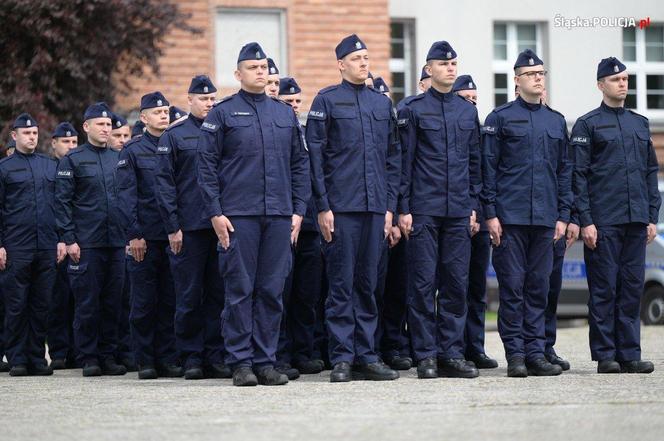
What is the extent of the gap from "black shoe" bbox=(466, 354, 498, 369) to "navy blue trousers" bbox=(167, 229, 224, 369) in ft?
6.71

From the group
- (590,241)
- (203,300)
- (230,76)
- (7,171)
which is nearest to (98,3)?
(230,76)

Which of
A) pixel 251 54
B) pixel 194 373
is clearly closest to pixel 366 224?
pixel 251 54

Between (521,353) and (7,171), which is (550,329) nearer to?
(521,353)

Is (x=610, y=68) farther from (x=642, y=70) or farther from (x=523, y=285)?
(x=642, y=70)

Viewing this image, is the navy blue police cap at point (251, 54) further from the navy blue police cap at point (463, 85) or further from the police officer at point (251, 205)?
the navy blue police cap at point (463, 85)

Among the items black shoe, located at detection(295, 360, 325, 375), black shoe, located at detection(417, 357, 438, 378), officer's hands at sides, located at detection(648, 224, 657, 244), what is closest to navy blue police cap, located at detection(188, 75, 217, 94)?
black shoe, located at detection(295, 360, 325, 375)

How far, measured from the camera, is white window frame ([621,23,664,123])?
27.6 meters

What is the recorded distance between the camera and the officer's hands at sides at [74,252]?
44.2 feet

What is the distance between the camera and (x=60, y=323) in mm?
14922

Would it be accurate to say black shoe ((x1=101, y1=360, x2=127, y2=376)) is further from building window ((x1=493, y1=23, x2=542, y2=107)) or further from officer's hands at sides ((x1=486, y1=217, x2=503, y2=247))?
building window ((x1=493, y1=23, x2=542, y2=107))

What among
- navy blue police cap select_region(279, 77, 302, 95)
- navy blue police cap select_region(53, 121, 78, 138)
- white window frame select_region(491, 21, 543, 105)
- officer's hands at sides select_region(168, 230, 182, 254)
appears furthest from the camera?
→ white window frame select_region(491, 21, 543, 105)

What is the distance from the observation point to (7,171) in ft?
46.8

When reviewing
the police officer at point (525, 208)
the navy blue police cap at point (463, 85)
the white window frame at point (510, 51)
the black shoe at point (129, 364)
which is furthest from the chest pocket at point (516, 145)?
the white window frame at point (510, 51)

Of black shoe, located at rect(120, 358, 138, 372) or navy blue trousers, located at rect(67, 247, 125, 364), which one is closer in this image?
navy blue trousers, located at rect(67, 247, 125, 364)
